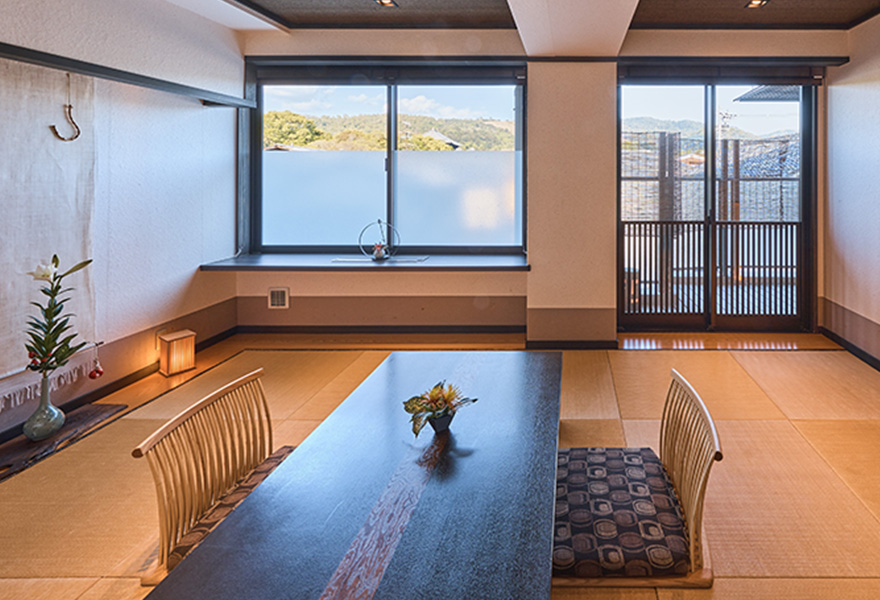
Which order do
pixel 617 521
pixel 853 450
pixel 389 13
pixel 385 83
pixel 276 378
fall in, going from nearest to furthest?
1. pixel 617 521
2. pixel 853 450
3. pixel 276 378
4. pixel 389 13
5. pixel 385 83

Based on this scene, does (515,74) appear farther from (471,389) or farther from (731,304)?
(471,389)

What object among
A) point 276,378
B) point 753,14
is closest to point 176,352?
point 276,378

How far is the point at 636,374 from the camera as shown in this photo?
192 inches

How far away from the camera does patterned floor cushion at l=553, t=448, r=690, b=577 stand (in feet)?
5.91

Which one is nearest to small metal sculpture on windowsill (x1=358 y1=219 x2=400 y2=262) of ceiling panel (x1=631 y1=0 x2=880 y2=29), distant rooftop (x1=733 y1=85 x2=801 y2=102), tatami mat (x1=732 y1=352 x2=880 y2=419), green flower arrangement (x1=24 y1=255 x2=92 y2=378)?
ceiling panel (x1=631 y1=0 x2=880 y2=29)

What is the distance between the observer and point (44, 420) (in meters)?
3.52

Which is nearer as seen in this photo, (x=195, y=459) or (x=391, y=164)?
(x=195, y=459)

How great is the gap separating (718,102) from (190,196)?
4.66 m

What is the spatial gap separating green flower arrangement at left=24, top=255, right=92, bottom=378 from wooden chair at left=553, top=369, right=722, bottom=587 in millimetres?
2738

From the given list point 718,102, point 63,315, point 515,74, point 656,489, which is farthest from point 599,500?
point 718,102

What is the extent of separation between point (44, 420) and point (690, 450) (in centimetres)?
316

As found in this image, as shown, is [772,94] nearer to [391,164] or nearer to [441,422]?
[391,164]

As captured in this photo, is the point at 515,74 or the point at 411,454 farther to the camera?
the point at 515,74

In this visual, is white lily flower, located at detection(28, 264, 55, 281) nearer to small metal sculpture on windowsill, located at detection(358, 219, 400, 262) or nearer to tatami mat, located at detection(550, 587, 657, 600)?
tatami mat, located at detection(550, 587, 657, 600)
